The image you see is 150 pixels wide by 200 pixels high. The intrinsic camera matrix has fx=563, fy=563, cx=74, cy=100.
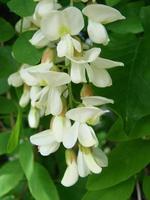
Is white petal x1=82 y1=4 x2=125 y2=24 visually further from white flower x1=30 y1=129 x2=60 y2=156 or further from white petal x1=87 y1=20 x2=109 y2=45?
white flower x1=30 y1=129 x2=60 y2=156

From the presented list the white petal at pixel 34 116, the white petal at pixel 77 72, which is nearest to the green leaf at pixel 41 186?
the white petal at pixel 34 116

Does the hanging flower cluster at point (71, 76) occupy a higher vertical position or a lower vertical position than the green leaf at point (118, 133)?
higher

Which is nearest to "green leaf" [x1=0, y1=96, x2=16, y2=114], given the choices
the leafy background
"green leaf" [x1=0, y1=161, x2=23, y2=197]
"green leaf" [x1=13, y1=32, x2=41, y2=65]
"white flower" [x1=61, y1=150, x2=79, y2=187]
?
the leafy background

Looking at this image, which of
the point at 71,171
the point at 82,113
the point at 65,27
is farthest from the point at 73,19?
the point at 71,171

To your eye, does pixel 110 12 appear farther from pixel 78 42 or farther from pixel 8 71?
pixel 8 71

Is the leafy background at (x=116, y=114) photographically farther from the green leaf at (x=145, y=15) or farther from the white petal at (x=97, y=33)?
the white petal at (x=97, y=33)

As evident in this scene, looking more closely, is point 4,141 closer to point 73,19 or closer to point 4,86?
point 4,86

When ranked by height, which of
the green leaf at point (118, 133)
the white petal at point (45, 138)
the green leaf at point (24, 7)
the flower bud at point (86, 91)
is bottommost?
the green leaf at point (118, 133)
